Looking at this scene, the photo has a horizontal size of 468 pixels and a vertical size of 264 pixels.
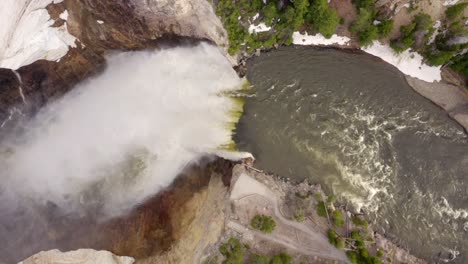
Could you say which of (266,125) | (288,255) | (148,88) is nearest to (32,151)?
(148,88)

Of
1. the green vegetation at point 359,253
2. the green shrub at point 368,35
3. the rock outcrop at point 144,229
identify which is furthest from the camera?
the green shrub at point 368,35

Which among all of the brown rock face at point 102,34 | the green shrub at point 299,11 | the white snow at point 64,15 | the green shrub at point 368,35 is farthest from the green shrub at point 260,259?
the white snow at point 64,15

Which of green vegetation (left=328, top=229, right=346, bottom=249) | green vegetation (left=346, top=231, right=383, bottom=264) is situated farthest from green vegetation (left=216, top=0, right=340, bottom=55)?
green vegetation (left=346, top=231, right=383, bottom=264)

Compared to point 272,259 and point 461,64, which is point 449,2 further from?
point 272,259

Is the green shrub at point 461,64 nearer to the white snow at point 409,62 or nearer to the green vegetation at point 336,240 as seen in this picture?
the white snow at point 409,62

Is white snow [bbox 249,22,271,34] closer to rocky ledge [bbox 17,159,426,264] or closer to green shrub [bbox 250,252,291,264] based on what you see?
rocky ledge [bbox 17,159,426,264]

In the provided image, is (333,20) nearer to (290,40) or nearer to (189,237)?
(290,40)
